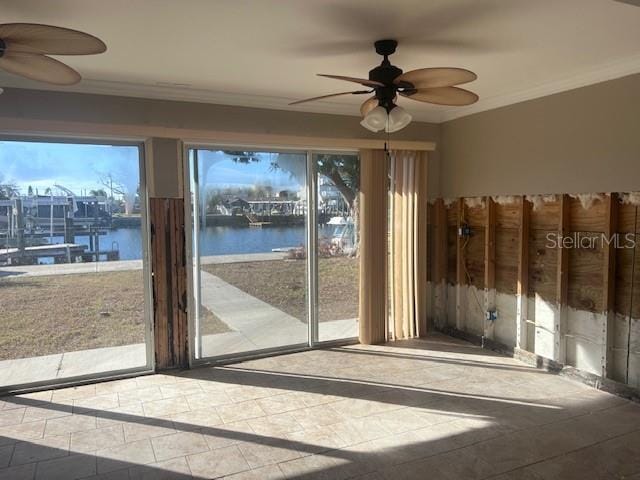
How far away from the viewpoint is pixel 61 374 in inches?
157

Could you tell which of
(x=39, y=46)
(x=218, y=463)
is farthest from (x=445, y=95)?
(x=218, y=463)

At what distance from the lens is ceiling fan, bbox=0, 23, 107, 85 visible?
2000mm

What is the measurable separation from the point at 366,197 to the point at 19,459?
3.50m

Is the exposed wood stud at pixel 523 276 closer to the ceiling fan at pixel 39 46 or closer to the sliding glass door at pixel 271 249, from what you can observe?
the sliding glass door at pixel 271 249

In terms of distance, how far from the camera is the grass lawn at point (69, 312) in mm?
3846

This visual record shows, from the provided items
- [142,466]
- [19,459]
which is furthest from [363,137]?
[19,459]

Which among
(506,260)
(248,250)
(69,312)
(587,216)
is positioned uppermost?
(587,216)

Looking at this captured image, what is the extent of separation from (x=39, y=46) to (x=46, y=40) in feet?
0.29

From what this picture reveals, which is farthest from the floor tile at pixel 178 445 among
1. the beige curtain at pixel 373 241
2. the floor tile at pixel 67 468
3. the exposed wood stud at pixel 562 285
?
the exposed wood stud at pixel 562 285

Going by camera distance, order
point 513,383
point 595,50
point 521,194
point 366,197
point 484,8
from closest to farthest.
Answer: point 484,8 < point 595,50 < point 513,383 < point 521,194 < point 366,197

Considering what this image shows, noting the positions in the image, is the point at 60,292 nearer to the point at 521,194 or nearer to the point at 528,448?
the point at 528,448

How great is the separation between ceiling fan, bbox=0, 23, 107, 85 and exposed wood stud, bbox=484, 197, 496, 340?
3.70 metres

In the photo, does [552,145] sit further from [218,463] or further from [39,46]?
[39,46]

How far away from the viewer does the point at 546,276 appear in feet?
13.8
